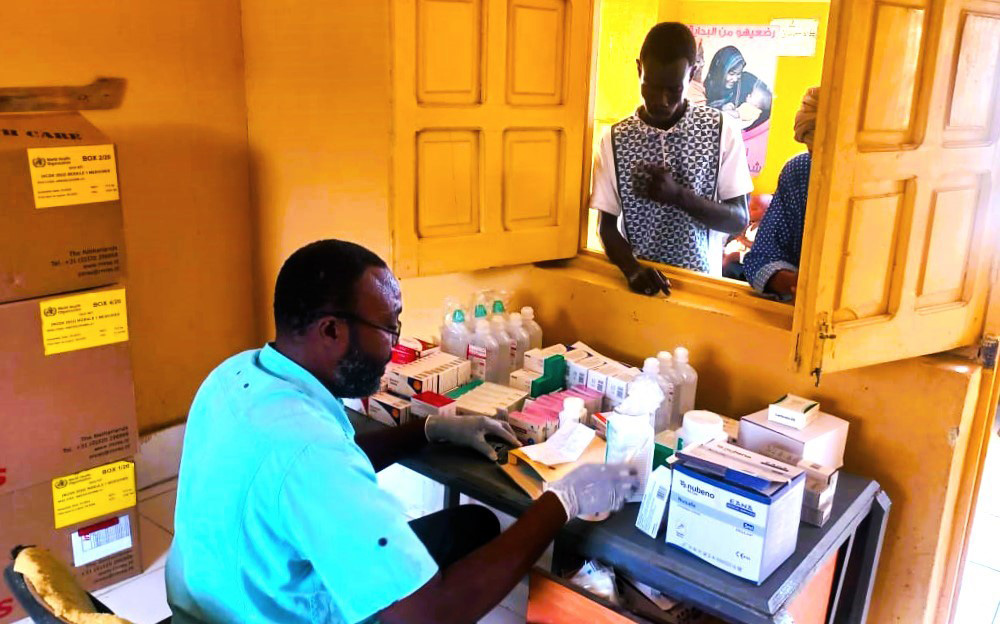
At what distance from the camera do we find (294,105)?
253 centimetres

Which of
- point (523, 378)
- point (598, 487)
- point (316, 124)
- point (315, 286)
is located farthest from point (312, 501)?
point (316, 124)

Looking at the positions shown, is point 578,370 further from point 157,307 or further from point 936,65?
point 157,307

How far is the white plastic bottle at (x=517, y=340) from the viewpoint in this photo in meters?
2.13

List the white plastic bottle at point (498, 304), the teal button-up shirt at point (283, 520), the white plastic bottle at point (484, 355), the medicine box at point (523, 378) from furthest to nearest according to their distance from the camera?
the white plastic bottle at point (498, 304) → the white plastic bottle at point (484, 355) → the medicine box at point (523, 378) → the teal button-up shirt at point (283, 520)

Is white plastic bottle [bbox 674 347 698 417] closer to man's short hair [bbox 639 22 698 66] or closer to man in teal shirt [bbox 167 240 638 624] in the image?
man in teal shirt [bbox 167 240 638 624]

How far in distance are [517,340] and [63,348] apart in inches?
47.3

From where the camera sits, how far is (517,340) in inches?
84.0

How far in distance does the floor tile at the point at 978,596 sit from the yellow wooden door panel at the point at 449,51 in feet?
6.44

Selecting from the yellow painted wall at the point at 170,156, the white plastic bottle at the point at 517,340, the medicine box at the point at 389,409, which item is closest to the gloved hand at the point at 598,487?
the medicine box at the point at 389,409

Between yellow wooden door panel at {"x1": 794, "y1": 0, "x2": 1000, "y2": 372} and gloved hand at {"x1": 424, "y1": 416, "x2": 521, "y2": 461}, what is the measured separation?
631 millimetres

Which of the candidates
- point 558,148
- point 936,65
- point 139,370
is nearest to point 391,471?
point 139,370

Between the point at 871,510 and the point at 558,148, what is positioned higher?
the point at 558,148

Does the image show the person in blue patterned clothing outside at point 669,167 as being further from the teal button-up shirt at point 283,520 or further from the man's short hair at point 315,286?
the teal button-up shirt at point 283,520

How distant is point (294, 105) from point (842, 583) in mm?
2054
